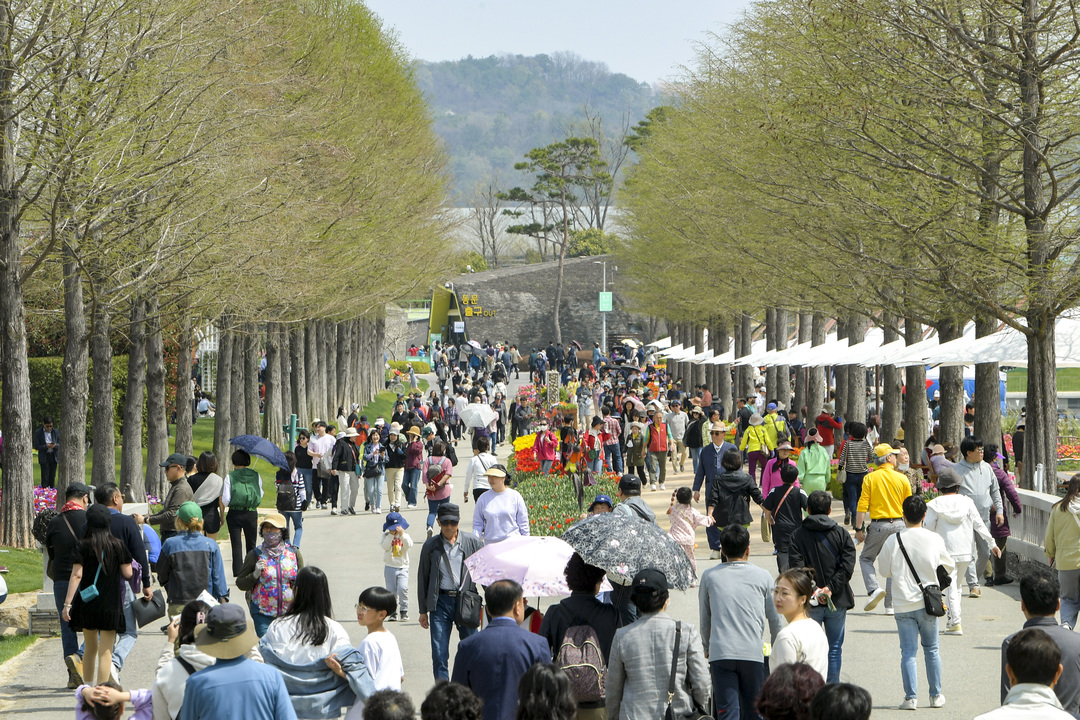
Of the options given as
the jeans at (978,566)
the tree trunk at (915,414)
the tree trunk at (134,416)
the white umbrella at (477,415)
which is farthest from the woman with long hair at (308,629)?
the white umbrella at (477,415)

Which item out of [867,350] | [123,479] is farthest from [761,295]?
[123,479]

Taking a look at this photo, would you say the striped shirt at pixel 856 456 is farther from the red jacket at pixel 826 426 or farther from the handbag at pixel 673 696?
the handbag at pixel 673 696

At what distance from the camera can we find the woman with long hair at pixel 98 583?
878 cm

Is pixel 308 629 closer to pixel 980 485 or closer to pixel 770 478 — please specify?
pixel 980 485

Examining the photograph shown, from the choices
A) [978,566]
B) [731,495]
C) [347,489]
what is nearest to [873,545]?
[731,495]

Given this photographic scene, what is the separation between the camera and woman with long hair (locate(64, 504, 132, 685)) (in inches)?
346

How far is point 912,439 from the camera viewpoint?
21109 millimetres

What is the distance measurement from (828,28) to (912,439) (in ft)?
25.7

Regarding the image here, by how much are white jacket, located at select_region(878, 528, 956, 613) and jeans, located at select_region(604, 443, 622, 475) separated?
1475 cm

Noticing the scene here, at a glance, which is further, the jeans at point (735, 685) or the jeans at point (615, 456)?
the jeans at point (615, 456)

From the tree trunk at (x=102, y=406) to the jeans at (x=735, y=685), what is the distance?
38.9 ft

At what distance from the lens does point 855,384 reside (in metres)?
27.0

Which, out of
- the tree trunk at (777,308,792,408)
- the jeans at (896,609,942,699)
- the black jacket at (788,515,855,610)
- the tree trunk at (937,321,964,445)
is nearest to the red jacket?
the tree trunk at (937,321,964,445)

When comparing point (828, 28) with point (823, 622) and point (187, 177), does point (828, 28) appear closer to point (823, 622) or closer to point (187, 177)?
point (187, 177)
